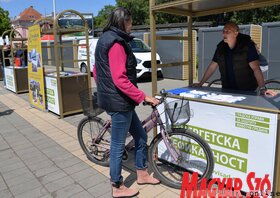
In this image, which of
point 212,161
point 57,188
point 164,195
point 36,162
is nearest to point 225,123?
point 212,161

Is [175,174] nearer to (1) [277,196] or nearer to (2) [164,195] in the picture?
(2) [164,195]

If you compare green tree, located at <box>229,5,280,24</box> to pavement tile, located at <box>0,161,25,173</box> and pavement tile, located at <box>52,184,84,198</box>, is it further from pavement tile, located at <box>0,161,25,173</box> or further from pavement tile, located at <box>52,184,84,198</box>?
pavement tile, located at <box>52,184,84,198</box>

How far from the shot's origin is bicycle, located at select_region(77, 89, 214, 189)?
2953mm

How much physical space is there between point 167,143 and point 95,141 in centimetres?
112

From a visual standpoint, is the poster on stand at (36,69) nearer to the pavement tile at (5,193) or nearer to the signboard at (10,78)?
the signboard at (10,78)

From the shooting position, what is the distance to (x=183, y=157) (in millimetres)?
3320

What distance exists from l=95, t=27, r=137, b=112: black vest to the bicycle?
444mm

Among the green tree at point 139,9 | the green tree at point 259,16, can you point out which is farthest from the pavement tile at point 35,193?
the green tree at point 139,9

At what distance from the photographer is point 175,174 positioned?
341 centimetres

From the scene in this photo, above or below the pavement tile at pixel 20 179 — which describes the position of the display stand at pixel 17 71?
above

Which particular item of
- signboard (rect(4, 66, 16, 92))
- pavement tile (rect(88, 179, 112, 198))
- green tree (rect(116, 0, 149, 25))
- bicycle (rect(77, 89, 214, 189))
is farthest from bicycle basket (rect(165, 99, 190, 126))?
green tree (rect(116, 0, 149, 25))

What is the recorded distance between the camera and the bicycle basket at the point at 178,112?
2.93 metres

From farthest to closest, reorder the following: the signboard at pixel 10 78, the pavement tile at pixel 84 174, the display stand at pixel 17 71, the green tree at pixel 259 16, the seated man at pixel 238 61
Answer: the green tree at pixel 259 16
the signboard at pixel 10 78
the display stand at pixel 17 71
the pavement tile at pixel 84 174
the seated man at pixel 238 61

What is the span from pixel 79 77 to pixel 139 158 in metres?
3.74
